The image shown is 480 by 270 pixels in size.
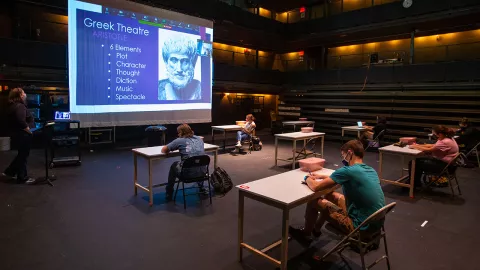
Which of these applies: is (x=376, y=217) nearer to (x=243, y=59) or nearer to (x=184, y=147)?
(x=184, y=147)

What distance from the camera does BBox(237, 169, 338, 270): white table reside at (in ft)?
8.84

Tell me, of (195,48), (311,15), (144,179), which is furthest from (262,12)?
(144,179)

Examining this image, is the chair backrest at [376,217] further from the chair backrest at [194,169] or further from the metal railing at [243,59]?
the metal railing at [243,59]

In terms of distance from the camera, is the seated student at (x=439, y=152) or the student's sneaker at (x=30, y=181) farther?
the student's sneaker at (x=30, y=181)

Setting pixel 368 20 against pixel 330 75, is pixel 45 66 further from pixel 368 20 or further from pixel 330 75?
pixel 368 20

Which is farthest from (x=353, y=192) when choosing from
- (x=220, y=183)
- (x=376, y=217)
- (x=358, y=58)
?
(x=358, y=58)

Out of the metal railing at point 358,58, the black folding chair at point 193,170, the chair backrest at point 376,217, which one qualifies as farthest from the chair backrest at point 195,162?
the metal railing at point 358,58

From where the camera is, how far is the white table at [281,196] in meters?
2.69

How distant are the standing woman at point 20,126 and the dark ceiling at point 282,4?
12.1 m

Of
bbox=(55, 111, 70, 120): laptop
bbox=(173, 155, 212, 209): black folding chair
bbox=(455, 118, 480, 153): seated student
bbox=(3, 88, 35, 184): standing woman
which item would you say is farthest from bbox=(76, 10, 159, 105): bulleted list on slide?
bbox=(455, 118, 480, 153): seated student

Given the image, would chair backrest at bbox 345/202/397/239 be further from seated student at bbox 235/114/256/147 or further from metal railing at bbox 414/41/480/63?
metal railing at bbox 414/41/480/63

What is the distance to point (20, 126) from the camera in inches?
212

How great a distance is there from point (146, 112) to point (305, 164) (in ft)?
18.4

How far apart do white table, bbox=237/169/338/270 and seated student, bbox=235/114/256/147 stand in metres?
6.00
